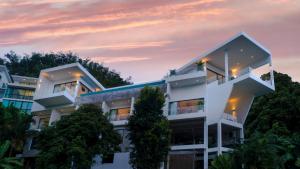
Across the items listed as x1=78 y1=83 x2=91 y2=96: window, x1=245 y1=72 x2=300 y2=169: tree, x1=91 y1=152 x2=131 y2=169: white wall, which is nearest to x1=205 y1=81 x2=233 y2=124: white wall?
x1=245 y1=72 x2=300 y2=169: tree

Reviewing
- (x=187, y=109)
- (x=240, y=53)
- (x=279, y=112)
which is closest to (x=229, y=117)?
(x=187, y=109)

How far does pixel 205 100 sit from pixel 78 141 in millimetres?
12722

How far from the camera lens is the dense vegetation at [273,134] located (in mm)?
22109

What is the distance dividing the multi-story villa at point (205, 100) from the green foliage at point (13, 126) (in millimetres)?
4732

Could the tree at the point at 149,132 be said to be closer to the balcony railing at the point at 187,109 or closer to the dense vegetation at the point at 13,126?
the balcony railing at the point at 187,109

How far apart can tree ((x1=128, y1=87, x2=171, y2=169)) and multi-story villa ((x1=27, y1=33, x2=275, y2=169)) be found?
3.38 metres

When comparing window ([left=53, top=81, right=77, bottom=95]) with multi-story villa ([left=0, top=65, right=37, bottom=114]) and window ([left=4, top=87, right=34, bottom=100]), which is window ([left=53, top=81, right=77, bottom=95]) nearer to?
multi-story villa ([left=0, top=65, right=37, bottom=114])

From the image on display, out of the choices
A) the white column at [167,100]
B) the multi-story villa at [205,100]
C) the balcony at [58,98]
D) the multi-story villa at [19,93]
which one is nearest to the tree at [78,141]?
the multi-story villa at [205,100]

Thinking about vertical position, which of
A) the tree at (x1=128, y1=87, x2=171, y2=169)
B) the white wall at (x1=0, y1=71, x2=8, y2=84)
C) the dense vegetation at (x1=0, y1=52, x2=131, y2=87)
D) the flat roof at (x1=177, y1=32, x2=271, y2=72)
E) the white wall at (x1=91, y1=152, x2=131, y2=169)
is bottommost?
the white wall at (x1=91, y1=152, x2=131, y2=169)

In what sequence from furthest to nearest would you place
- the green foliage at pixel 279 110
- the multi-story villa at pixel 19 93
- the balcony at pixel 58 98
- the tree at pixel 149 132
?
the multi-story villa at pixel 19 93 → the balcony at pixel 58 98 → the green foliage at pixel 279 110 → the tree at pixel 149 132

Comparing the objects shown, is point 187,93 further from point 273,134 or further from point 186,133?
point 273,134

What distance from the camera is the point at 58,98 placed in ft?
122

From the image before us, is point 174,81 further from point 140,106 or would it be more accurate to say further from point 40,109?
point 40,109

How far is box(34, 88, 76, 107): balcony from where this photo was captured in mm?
36656
